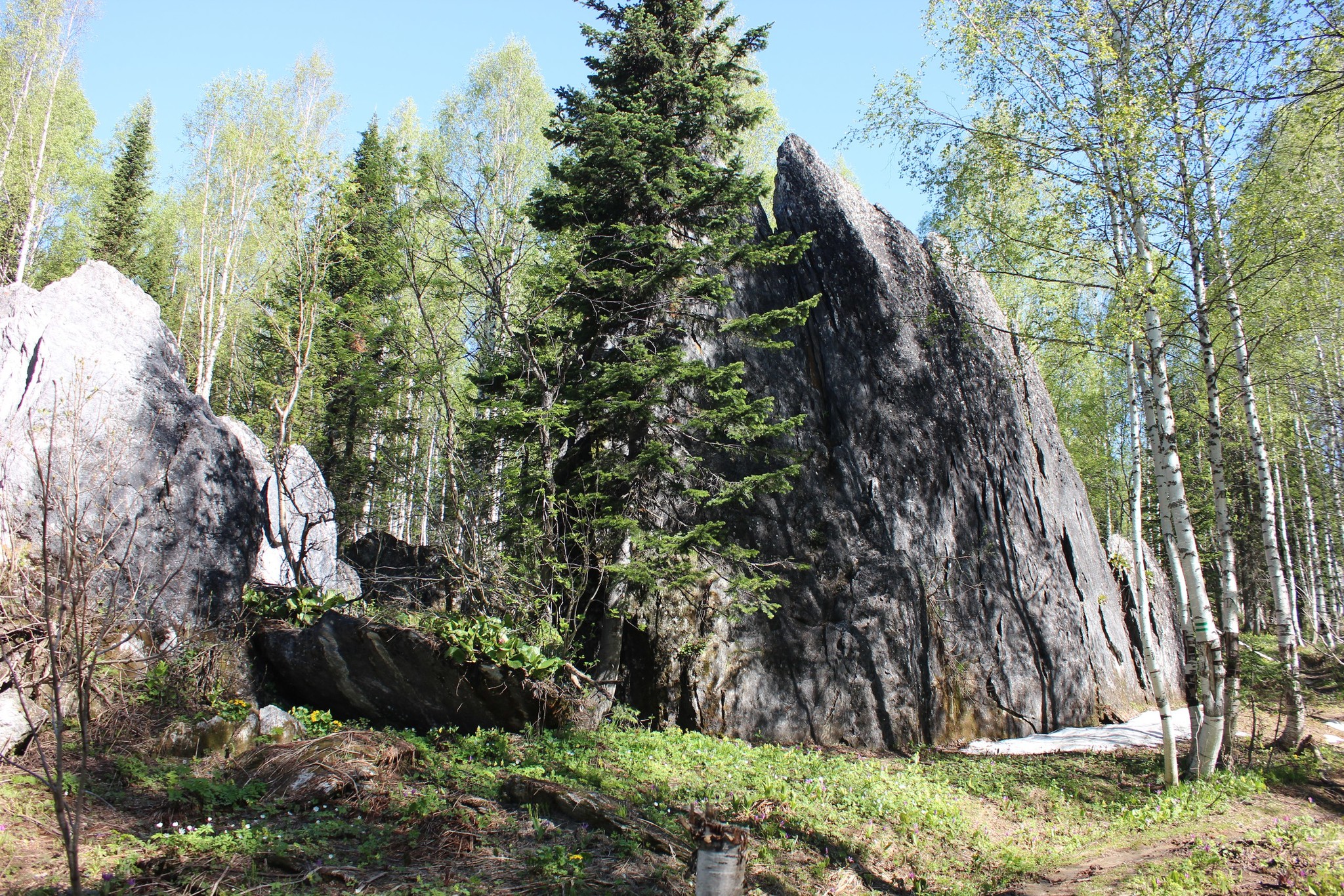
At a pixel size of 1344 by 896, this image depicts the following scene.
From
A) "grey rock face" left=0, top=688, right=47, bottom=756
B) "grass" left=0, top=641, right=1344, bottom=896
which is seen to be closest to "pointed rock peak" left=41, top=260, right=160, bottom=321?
"grey rock face" left=0, top=688, right=47, bottom=756

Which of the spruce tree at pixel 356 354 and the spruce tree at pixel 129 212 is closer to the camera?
the spruce tree at pixel 356 354

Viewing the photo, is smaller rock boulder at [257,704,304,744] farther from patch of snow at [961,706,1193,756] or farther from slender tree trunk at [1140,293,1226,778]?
slender tree trunk at [1140,293,1226,778]

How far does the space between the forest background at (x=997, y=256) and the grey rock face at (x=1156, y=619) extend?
138 cm

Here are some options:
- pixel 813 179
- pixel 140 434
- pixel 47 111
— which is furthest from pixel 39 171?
pixel 813 179

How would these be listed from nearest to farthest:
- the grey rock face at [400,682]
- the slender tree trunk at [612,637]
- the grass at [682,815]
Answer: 1. the grass at [682,815]
2. the grey rock face at [400,682]
3. the slender tree trunk at [612,637]

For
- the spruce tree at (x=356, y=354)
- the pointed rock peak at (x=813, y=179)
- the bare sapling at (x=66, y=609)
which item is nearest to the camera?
the bare sapling at (x=66, y=609)

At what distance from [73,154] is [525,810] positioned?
2251 cm

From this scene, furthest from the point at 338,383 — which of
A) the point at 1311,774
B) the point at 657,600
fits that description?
the point at 1311,774

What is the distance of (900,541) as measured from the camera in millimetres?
10203

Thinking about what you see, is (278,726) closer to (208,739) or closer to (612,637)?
(208,739)

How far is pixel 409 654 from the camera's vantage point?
7793mm

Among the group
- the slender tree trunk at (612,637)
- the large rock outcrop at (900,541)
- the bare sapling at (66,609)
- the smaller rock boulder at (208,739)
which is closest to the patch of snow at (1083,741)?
the large rock outcrop at (900,541)

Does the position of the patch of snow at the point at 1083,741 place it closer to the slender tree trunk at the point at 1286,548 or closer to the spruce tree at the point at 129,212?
the slender tree trunk at the point at 1286,548

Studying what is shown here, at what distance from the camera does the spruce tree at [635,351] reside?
8578 millimetres
